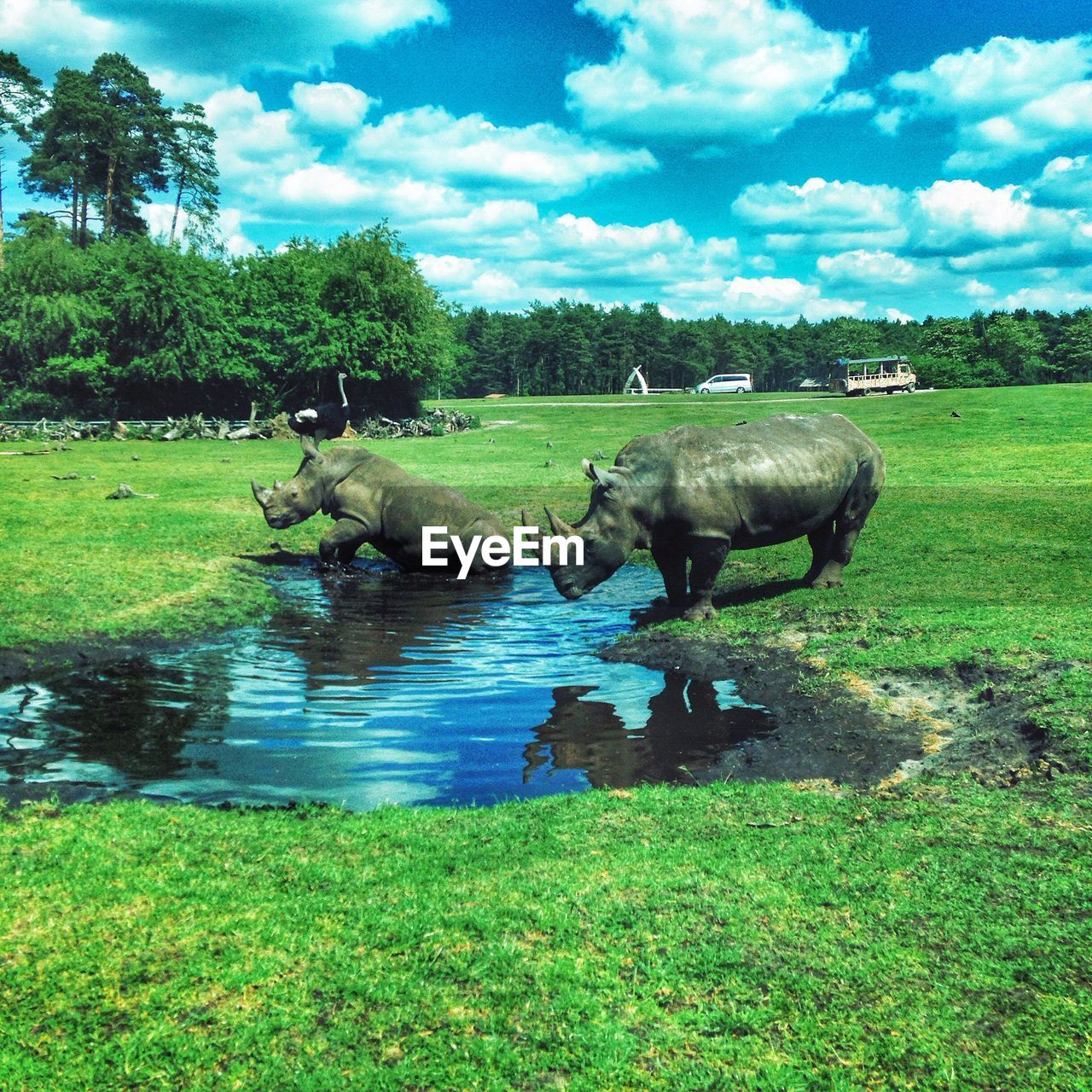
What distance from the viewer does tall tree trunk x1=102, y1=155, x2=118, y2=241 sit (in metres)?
70.9

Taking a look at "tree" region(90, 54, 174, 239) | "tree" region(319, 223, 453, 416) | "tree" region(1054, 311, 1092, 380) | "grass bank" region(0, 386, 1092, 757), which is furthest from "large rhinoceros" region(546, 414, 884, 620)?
"tree" region(1054, 311, 1092, 380)

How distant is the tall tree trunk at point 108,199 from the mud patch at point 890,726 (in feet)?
245

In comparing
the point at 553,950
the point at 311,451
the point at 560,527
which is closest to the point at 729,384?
the point at 311,451

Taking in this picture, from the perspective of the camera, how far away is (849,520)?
13.9 metres

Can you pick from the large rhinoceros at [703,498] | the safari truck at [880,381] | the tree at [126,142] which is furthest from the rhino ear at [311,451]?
the tree at [126,142]

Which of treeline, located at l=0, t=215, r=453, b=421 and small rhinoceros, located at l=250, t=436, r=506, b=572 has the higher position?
treeline, located at l=0, t=215, r=453, b=421

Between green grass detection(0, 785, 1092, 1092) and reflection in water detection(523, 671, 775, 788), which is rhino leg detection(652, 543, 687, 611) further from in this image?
green grass detection(0, 785, 1092, 1092)

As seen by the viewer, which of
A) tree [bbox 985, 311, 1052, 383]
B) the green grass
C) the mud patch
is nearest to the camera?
the green grass

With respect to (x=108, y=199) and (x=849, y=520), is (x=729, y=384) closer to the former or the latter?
(x=108, y=199)

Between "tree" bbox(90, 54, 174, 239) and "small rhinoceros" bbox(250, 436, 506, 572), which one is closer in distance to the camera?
"small rhinoceros" bbox(250, 436, 506, 572)

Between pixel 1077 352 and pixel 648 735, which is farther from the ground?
pixel 1077 352

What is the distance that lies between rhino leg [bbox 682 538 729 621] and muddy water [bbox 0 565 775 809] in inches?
43.1

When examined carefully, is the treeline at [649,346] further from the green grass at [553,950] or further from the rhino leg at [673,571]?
the green grass at [553,950]

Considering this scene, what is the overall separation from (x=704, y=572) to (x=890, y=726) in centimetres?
439
